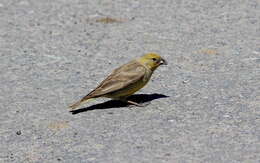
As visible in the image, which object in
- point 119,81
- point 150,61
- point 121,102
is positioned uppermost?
point 150,61

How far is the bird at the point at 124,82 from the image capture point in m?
8.99

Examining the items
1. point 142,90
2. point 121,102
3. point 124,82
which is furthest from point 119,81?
point 142,90

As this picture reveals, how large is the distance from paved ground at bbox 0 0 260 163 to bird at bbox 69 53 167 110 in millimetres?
208

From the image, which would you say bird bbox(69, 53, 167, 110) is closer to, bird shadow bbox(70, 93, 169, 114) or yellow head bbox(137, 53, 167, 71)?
yellow head bbox(137, 53, 167, 71)

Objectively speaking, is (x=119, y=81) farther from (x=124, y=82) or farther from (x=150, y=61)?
(x=150, y=61)

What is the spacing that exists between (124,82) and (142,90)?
1.07 metres

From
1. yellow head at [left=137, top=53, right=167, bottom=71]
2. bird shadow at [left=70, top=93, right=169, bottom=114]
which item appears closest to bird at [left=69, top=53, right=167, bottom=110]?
yellow head at [left=137, top=53, right=167, bottom=71]

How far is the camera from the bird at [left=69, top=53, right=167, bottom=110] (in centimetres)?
899

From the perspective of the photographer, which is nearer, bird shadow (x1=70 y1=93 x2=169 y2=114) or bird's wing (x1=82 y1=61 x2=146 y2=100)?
bird's wing (x1=82 y1=61 x2=146 y2=100)

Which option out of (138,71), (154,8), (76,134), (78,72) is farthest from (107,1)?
(76,134)

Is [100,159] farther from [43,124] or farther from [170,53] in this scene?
[170,53]

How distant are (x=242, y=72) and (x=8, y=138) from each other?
399 cm

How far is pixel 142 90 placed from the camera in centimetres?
1008

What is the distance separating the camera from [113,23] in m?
13.6
